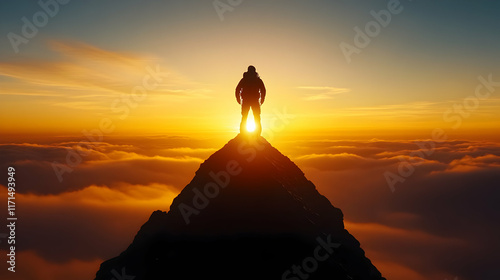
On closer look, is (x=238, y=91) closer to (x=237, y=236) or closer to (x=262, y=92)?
(x=262, y=92)

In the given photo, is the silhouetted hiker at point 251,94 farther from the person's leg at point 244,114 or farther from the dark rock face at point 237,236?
the dark rock face at point 237,236

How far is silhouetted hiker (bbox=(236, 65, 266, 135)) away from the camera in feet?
53.2

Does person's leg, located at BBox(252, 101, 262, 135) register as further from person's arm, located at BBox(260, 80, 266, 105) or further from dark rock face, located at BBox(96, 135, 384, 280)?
dark rock face, located at BBox(96, 135, 384, 280)

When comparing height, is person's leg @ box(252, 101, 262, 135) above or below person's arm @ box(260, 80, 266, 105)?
below

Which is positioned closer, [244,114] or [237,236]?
[237,236]

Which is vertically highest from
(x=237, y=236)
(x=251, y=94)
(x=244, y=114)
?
(x=251, y=94)

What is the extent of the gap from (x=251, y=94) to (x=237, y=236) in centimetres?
763

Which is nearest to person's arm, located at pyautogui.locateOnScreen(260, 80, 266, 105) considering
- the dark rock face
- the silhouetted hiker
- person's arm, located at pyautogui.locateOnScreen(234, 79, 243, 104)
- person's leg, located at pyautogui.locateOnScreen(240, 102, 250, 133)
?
the silhouetted hiker

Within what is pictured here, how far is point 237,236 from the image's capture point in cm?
1144

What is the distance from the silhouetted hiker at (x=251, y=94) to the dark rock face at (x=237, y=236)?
2208 mm

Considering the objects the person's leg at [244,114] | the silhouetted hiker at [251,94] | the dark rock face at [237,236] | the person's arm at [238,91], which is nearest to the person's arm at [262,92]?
the silhouetted hiker at [251,94]

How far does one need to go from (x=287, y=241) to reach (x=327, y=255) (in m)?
2.09

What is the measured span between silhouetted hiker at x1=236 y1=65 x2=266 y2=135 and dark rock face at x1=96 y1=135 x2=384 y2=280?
7.24 feet

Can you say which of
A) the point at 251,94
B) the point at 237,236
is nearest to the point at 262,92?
the point at 251,94
